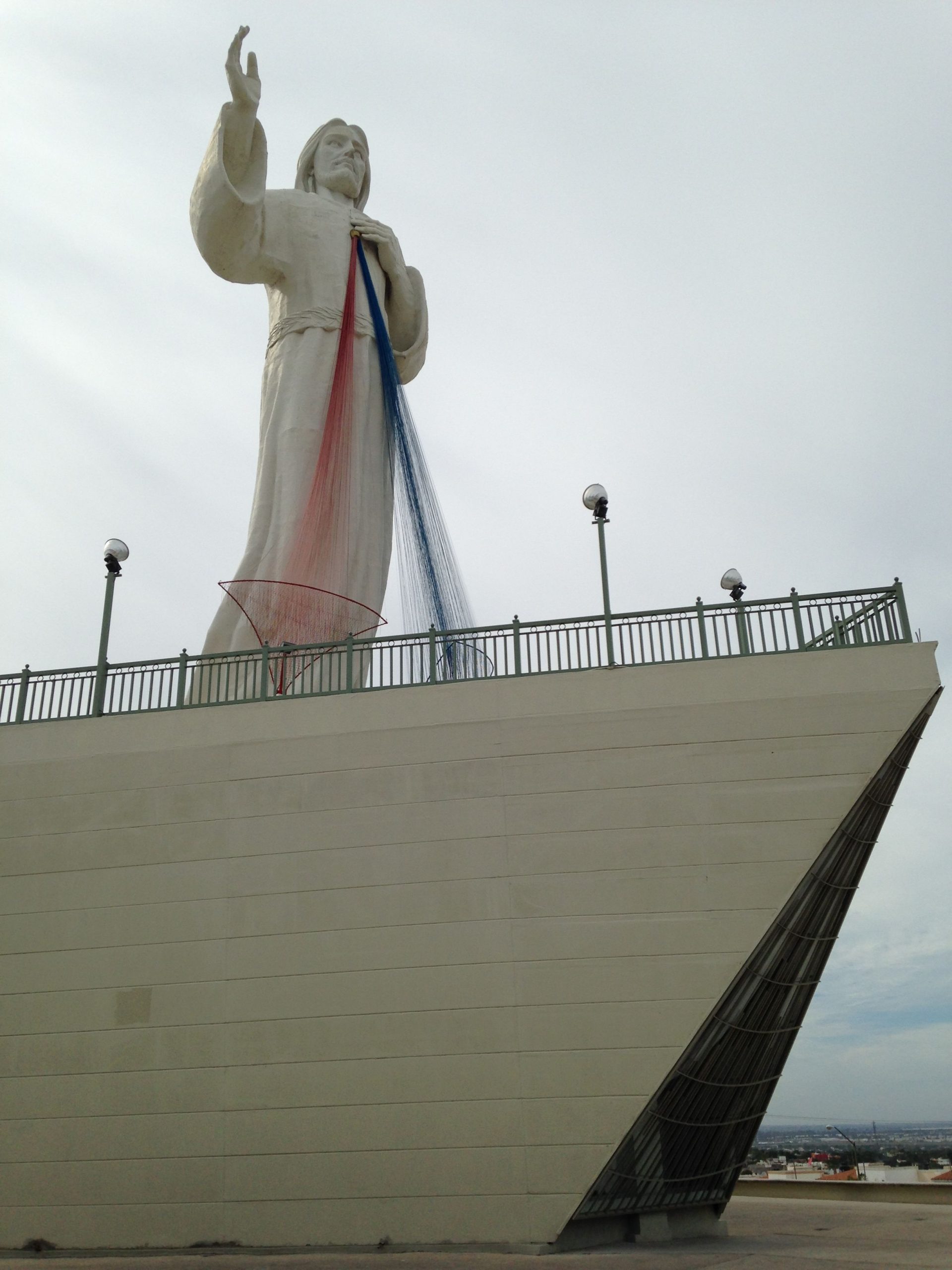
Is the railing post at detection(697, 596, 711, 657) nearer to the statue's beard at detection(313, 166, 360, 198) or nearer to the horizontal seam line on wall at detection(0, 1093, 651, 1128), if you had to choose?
the horizontal seam line on wall at detection(0, 1093, 651, 1128)

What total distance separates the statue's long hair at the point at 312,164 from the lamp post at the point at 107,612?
8037 millimetres

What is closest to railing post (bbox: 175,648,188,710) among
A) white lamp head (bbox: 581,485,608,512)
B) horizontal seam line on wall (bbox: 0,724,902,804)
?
horizontal seam line on wall (bbox: 0,724,902,804)

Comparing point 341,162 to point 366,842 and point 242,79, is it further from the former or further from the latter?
point 366,842

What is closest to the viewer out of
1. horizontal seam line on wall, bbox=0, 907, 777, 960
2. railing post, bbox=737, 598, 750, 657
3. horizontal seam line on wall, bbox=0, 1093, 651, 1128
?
horizontal seam line on wall, bbox=0, 1093, 651, 1128

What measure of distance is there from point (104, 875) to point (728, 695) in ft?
23.5

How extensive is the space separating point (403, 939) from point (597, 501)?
5.57 meters

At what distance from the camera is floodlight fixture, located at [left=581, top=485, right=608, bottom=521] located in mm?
14141

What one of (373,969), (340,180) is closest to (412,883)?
(373,969)

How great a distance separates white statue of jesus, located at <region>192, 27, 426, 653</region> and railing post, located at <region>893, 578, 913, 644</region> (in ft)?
25.2

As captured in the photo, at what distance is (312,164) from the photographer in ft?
65.6

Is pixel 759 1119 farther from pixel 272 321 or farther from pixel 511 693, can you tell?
pixel 272 321

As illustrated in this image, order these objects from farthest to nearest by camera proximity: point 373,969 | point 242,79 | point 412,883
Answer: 1. point 242,79
2. point 412,883
3. point 373,969

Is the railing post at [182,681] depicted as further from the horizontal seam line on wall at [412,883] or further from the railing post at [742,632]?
the railing post at [742,632]

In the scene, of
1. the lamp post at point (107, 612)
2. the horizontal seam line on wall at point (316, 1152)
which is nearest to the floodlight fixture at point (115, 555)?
the lamp post at point (107, 612)
